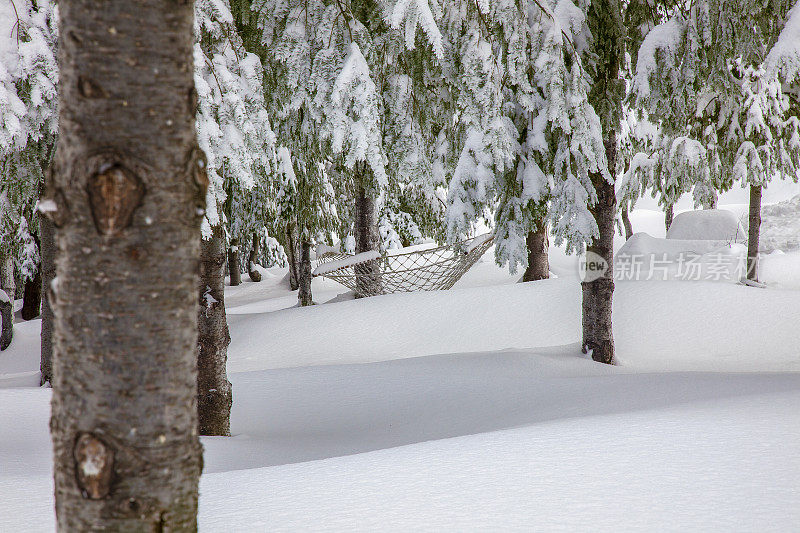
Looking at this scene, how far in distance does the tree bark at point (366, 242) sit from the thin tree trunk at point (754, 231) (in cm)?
576

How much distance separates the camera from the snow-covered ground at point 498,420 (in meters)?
2.16

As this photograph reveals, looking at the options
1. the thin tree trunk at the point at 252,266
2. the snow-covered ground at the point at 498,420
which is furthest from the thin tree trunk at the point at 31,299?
the thin tree trunk at the point at 252,266

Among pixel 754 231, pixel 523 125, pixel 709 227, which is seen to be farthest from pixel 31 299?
pixel 709 227

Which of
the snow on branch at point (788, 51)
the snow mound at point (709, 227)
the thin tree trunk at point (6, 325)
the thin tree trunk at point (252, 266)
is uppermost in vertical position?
the snow on branch at point (788, 51)

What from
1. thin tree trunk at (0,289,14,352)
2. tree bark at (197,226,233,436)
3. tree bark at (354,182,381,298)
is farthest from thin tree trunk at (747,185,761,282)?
thin tree trunk at (0,289,14,352)

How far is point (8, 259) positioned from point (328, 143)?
970cm

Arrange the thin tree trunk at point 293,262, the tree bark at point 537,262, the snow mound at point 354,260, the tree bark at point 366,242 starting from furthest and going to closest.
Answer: the thin tree trunk at point 293,262
the tree bark at point 537,262
the tree bark at point 366,242
the snow mound at point 354,260

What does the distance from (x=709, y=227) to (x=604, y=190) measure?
32.7 ft

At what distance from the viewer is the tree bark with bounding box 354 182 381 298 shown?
9703 millimetres

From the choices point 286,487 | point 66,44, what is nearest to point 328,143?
point 286,487

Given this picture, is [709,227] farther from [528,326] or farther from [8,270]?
[8,270]

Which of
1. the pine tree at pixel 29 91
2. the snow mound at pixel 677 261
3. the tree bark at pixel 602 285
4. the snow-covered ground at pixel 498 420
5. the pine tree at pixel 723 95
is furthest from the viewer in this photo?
the snow mound at pixel 677 261

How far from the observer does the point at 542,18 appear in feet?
16.6

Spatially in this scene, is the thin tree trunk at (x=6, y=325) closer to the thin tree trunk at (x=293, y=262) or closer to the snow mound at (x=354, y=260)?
the snow mound at (x=354, y=260)
